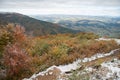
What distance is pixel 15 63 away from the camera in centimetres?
2108

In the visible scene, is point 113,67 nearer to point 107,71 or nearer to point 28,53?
point 107,71

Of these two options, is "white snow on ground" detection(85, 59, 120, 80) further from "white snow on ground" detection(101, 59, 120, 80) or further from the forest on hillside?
the forest on hillside

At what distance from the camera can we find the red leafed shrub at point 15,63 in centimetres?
2108

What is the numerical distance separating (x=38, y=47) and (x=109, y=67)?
13.9 metres

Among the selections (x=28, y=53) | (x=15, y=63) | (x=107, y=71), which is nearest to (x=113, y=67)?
(x=107, y=71)

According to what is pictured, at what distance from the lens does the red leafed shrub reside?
2108 centimetres

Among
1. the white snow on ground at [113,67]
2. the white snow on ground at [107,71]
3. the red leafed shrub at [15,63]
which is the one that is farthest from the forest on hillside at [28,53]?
the white snow on ground at [107,71]

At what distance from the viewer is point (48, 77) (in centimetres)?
1722

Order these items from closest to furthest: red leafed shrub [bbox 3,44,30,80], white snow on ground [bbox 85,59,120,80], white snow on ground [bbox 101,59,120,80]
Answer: white snow on ground [bbox 85,59,120,80]
white snow on ground [bbox 101,59,120,80]
red leafed shrub [bbox 3,44,30,80]

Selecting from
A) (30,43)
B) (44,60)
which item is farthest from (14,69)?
(30,43)

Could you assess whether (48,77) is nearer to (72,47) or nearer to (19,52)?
(19,52)

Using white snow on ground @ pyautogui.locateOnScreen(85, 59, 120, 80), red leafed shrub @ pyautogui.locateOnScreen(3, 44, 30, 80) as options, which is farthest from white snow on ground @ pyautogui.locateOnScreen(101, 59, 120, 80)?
red leafed shrub @ pyautogui.locateOnScreen(3, 44, 30, 80)

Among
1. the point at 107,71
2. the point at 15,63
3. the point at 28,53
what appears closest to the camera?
the point at 107,71

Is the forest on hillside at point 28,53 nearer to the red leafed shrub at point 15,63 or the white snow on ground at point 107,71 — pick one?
the red leafed shrub at point 15,63
